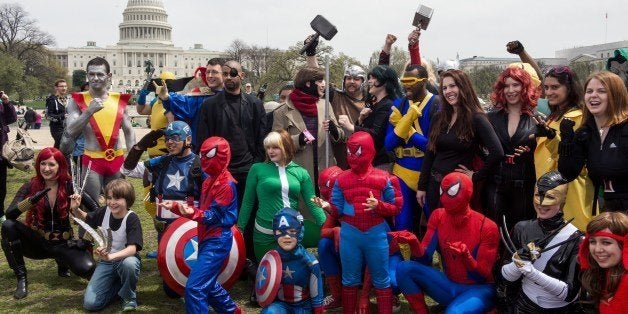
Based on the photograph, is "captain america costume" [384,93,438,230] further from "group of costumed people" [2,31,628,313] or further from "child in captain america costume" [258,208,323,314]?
"child in captain america costume" [258,208,323,314]

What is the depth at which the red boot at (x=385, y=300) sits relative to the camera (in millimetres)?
5082

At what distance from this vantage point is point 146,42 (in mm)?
136250

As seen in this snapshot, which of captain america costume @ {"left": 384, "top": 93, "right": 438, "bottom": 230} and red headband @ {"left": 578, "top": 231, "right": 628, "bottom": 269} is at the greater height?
captain america costume @ {"left": 384, "top": 93, "right": 438, "bottom": 230}

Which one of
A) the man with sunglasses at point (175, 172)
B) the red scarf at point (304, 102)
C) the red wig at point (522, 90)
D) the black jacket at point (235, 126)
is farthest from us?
the red scarf at point (304, 102)

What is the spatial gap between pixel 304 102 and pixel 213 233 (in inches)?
79.1

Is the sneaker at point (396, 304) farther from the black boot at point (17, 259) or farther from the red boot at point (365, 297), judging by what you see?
the black boot at point (17, 259)

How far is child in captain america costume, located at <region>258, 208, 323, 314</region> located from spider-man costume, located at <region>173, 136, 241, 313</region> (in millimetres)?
402

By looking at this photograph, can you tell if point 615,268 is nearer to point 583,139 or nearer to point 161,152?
point 583,139

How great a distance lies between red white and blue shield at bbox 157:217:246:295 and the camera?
5332mm

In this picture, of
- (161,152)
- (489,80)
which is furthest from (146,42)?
(161,152)

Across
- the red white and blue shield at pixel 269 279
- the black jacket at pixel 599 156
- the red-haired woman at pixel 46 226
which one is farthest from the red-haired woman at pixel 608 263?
the red-haired woman at pixel 46 226

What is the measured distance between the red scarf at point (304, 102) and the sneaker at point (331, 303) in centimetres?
194

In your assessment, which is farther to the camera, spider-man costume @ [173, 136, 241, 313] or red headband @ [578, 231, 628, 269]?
spider-man costume @ [173, 136, 241, 313]

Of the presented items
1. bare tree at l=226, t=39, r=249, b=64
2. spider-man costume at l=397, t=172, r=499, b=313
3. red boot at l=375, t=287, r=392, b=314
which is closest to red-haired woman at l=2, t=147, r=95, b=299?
red boot at l=375, t=287, r=392, b=314
